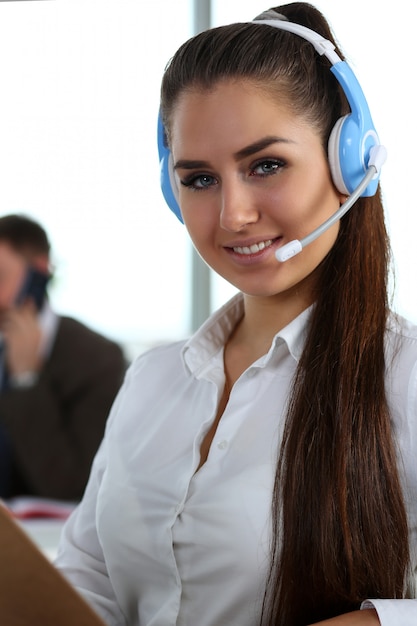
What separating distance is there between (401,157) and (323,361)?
187cm

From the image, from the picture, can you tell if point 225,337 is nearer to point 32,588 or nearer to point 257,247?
point 257,247

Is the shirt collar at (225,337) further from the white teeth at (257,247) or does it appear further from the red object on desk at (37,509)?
the red object on desk at (37,509)

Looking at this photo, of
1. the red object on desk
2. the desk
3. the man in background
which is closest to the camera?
the desk

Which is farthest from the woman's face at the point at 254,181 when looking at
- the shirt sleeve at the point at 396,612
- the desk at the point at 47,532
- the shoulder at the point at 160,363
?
the desk at the point at 47,532

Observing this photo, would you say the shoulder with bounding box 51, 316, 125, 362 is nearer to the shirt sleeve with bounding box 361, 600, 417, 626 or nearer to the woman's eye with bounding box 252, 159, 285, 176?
the woman's eye with bounding box 252, 159, 285, 176

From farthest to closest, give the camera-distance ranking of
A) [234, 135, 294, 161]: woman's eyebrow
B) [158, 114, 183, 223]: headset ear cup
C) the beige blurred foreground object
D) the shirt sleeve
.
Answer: [158, 114, 183, 223]: headset ear cup → [234, 135, 294, 161]: woman's eyebrow → the shirt sleeve → the beige blurred foreground object

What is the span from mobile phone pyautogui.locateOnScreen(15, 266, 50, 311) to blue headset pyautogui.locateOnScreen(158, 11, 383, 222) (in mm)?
2141

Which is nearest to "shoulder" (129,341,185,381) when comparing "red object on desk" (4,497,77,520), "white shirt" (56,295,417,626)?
"white shirt" (56,295,417,626)

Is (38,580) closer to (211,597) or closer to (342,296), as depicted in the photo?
(211,597)

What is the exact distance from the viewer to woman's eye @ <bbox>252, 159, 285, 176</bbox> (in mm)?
1042

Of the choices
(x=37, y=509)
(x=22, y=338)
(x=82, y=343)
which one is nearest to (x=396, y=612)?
(x=37, y=509)

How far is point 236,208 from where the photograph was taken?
40.6 inches

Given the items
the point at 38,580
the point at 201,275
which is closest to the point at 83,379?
the point at 201,275

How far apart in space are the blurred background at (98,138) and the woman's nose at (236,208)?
2048mm
